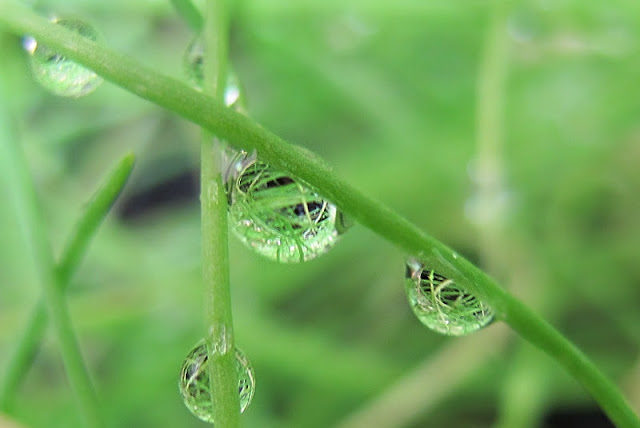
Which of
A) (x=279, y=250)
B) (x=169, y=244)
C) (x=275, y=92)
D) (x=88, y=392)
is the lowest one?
(x=169, y=244)

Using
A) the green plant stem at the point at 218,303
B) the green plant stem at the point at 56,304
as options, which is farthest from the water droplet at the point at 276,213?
the green plant stem at the point at 56,304

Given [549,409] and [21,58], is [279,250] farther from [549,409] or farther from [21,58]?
[21,58]

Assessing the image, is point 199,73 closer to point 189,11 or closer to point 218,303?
point 189,11

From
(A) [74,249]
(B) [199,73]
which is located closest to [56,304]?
(A) [74,249]

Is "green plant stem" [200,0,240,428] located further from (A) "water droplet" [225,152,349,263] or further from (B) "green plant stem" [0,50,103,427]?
(B) "green plant stem" [0,50,103,427]

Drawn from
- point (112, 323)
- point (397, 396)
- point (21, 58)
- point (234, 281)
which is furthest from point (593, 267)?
point (21, 58)

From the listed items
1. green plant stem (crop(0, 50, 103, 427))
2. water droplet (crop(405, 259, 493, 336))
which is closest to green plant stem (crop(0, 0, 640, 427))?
water droplet (crop(405, 259, 493, 336))
